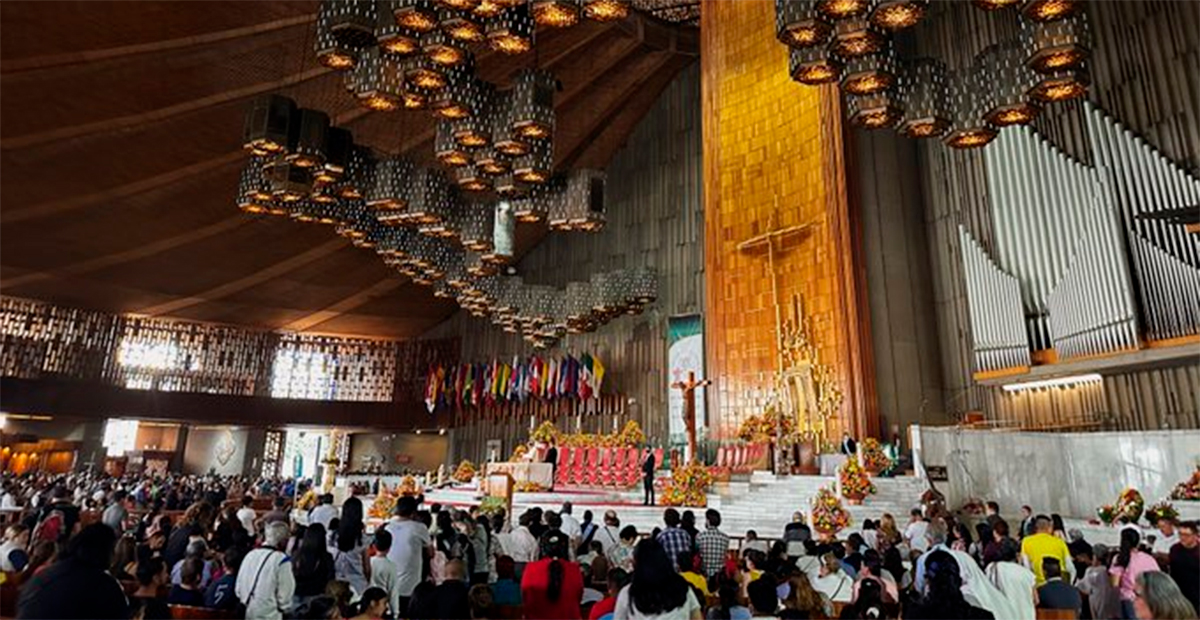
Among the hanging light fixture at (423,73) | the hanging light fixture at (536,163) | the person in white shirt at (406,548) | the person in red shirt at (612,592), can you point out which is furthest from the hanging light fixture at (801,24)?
the person in red shirt at (612,592)

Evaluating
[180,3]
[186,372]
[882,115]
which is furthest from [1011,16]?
[186,372]

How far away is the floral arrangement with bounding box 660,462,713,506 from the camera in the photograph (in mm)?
10969

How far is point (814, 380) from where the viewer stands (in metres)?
14.2

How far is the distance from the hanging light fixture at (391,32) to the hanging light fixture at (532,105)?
1655 millimetres

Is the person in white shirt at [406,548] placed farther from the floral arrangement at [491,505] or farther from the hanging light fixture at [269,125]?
the hanging light fixture at [269,125]

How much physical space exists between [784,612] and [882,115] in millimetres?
8432

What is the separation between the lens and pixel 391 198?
1191 centimetres

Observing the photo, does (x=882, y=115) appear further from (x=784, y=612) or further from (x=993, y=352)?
(x=784, y=612)

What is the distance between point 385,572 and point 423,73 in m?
7.11

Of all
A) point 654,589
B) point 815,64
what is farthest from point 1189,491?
point 654,589

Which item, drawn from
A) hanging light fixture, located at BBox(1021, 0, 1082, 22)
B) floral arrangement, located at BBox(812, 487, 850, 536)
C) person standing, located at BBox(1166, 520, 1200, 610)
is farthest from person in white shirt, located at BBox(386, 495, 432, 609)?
hanging light fixture, located at BBox(1021, 0, 1082, 22)

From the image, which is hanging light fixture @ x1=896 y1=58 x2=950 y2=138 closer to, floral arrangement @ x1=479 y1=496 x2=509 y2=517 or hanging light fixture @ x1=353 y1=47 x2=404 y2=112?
hanging light fixture @ x1=353 y1=47 x2=404 y2=112

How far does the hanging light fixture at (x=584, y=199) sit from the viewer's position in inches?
484

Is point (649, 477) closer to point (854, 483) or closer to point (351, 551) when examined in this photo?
point (854, 483)
